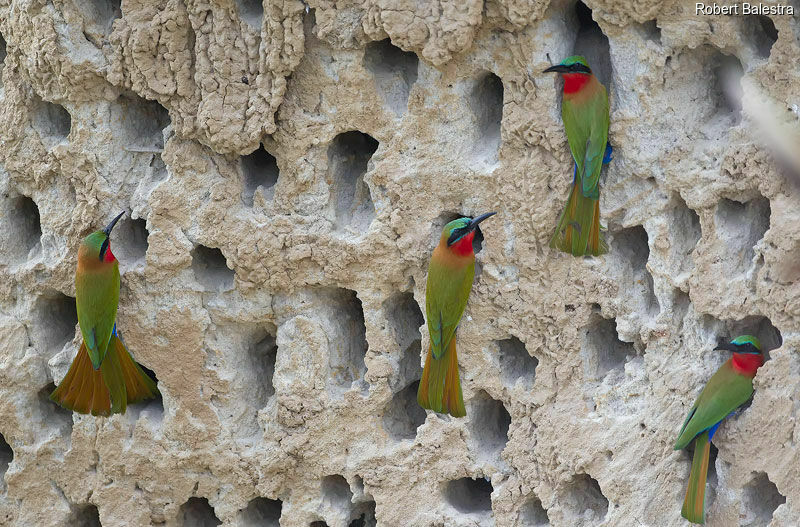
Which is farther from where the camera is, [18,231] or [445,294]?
[18,231]

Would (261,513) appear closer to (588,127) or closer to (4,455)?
(4,455)

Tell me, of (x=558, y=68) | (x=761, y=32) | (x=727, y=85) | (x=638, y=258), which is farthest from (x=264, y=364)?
(x=761, y=32)

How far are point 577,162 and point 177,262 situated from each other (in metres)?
1.25

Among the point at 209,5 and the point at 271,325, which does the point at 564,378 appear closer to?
the point at 271,325

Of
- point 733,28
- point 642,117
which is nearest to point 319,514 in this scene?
point 642,117

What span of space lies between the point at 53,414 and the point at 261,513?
2.52 ft

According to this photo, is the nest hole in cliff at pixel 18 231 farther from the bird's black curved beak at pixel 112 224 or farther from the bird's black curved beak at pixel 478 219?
the bird's black curved beak at pixel 478 219

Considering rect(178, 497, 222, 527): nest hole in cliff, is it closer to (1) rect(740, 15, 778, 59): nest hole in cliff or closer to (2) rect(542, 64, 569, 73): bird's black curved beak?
(2) rect(542, 64, 569, 73): bird's black curved beak

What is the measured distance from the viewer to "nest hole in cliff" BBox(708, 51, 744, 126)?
109 inches

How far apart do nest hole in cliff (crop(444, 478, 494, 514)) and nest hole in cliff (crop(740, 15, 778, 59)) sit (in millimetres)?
1470

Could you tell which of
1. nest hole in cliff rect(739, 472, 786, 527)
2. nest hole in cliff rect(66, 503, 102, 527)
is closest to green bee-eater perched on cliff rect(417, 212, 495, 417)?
nest hole in cliff rect(739, 472, 786, 527)

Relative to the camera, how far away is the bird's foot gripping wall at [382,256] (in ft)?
9.17

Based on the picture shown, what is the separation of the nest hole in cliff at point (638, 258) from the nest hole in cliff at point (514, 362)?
0.37 metres

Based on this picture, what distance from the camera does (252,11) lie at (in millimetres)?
3172
